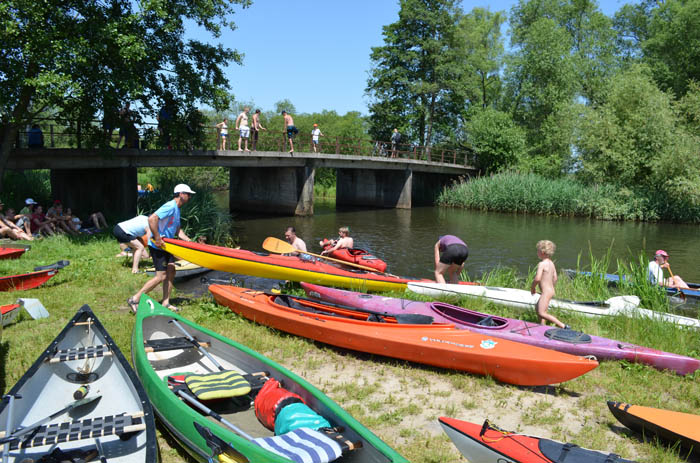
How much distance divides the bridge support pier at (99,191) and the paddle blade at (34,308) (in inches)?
397

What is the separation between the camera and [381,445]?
3361 mm

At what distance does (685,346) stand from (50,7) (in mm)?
13351

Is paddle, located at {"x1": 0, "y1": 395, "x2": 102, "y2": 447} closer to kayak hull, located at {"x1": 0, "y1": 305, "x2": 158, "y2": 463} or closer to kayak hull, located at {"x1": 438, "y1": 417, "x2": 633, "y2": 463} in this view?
kayak hull, located at {"x1": 0, "y1": 305, "x2": 158, "y2": 463}

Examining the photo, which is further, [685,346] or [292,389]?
[685,346]

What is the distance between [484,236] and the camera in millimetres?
21422

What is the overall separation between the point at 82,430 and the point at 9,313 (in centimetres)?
372

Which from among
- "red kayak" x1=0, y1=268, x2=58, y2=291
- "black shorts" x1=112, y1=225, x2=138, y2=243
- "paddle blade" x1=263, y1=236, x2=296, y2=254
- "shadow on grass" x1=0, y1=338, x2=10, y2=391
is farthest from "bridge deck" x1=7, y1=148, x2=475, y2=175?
"shadow on grass" x1=0, y1=338, x2=10, y2=391

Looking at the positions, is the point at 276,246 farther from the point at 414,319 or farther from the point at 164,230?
the point at 414,319

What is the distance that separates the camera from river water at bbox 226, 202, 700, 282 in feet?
54.1

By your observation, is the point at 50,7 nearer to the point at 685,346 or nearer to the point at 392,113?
the point at 685,346

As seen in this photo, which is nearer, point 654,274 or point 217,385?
point 217,385

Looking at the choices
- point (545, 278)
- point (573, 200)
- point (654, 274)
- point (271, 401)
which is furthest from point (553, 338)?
point (573, 200)

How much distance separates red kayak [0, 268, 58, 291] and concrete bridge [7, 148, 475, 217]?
740 centimetres

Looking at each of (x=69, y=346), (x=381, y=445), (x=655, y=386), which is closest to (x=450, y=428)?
(x=381, y=445)
